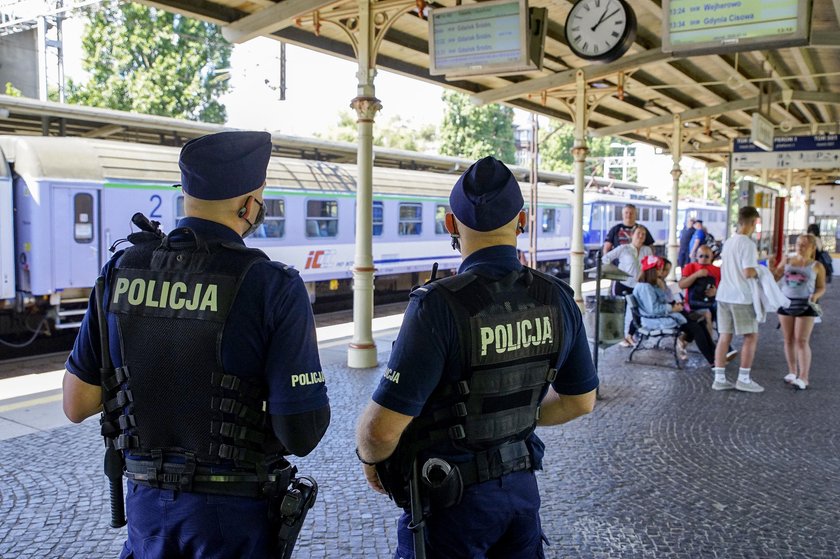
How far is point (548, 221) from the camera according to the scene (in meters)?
23.4

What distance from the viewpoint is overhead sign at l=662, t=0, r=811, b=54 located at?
18.7ft

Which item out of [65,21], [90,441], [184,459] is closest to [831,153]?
[90,441]

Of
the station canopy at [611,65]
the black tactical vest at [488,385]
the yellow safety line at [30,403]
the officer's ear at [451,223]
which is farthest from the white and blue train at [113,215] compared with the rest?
the black tactical vest at [488,385]

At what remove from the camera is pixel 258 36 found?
7938 millimetres

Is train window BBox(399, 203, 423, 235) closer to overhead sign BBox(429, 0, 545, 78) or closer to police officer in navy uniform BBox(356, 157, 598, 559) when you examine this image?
overhead sign BBox(429, 0, 545, 78)

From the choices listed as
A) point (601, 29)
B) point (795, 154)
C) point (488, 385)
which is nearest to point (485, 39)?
point (601, 29)

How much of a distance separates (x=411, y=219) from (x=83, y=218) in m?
8.19

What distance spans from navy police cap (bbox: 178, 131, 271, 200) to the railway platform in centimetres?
239

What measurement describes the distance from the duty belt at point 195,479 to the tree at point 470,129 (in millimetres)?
35120

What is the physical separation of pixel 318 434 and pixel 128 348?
57 cm

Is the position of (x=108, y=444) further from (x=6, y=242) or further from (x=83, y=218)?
(x=83, y=218)

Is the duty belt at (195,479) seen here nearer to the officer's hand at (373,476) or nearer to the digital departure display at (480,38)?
the officer's hand at (373,476)

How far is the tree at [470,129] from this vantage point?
36.9 metres

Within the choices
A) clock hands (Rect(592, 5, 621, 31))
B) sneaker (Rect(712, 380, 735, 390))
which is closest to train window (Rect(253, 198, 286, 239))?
clock hands (Rect(592, 5, 621, 31))
